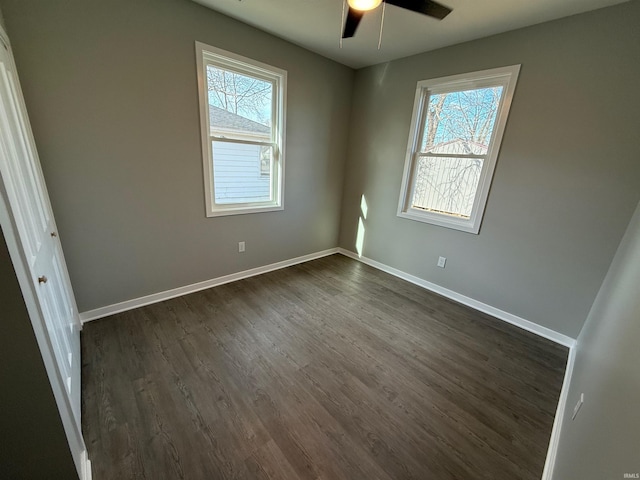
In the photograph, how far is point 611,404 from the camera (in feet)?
2.87

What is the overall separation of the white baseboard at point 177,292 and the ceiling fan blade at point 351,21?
2.55 meters

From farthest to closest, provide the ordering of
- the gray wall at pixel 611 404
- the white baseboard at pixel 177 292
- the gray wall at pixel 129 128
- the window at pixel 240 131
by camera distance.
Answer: the window at pixel 240 131 < the white baseboard at pixel 177 292 < the gray wall at pixel 129 128 < the gray wall at pixel 611 404

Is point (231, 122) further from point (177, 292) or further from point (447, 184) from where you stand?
point (447, 184)

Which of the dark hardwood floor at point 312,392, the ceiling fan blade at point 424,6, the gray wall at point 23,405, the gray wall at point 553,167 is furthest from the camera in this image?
the gray wall at point 553,167

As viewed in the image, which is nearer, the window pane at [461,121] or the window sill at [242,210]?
the window pane at [461,121]

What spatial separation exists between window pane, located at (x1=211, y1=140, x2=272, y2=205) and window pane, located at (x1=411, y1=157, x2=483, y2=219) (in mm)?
1868

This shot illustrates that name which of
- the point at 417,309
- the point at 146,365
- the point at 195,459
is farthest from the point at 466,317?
the point at 146,365

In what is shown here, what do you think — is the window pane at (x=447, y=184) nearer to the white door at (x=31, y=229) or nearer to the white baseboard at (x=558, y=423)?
the white baseboard at (x=558, y=423)

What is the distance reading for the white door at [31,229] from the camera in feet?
2.92

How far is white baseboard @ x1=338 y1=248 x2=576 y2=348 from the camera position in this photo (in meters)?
2.34

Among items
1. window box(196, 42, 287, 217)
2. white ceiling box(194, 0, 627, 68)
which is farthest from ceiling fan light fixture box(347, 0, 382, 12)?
window box(196, 42, 287, 217)

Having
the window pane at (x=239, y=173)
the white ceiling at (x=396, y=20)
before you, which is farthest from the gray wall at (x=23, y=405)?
the white ceiling at (x=396, y=20)

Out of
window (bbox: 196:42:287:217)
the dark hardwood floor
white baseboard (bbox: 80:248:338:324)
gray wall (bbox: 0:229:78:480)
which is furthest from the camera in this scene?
window (bbox: 196:42:287:217)

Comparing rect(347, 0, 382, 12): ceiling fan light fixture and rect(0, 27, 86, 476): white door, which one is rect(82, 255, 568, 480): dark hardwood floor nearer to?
rect(0, 27, 86, 476): white door
